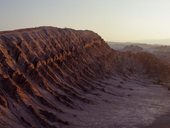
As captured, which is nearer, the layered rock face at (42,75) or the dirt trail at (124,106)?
the layered rock face at (42,75)

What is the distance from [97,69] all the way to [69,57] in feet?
31.3

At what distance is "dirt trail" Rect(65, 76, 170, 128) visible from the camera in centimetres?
4016

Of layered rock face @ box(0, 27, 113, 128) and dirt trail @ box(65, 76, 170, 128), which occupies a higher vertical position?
layered rock face @ box(0, 27, 113, 128)

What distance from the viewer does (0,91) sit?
36.6m

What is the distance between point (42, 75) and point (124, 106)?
33.3 ft

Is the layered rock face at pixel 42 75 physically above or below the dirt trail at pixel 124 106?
above

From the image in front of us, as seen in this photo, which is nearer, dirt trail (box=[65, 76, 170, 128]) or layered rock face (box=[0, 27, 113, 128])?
layered rock face (box=[0, 27, 113, 128])

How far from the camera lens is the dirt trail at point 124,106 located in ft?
132

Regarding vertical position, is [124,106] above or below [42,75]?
below

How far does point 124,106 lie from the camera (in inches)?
1918

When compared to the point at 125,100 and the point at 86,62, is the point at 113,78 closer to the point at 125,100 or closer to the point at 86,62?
the point at 86,62

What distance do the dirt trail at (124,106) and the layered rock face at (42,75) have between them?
1993 mm

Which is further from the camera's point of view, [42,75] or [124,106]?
[124,106]

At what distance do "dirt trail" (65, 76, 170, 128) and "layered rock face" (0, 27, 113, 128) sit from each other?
1993 mm
